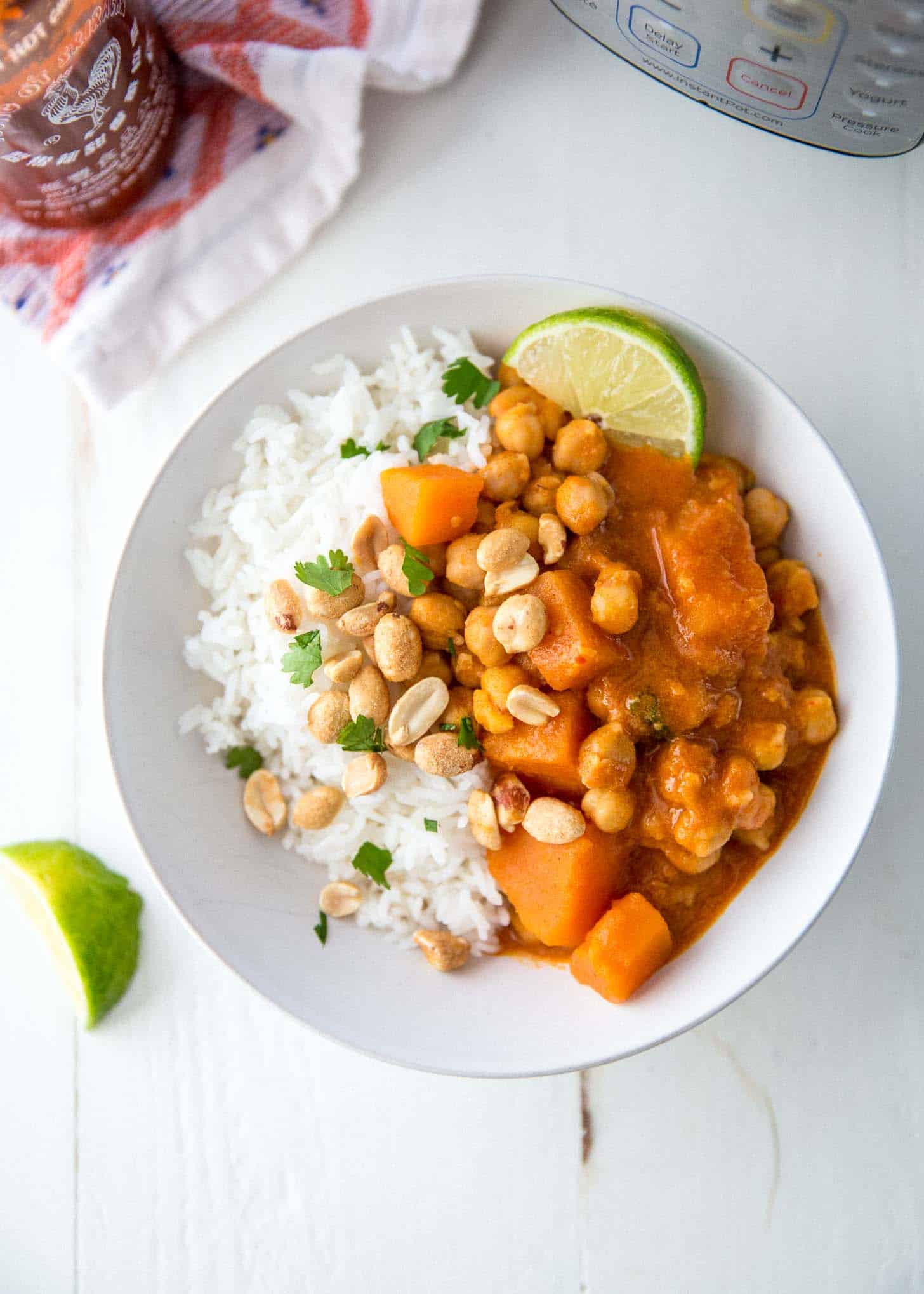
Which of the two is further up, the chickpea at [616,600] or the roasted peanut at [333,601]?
the chickpea at [616,600]

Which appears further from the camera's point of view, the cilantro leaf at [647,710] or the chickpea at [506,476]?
the chickpea at [506,476]

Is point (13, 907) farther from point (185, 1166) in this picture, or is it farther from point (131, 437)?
point (131, 437)

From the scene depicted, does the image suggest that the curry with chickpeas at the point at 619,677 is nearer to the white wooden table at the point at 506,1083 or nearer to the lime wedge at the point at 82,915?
the white wooden table at the point at 506,1083

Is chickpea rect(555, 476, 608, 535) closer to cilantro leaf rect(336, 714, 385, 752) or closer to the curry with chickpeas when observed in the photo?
the curry with chickpeas

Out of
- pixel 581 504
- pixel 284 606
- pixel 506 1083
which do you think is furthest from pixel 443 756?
pixel 506 1083

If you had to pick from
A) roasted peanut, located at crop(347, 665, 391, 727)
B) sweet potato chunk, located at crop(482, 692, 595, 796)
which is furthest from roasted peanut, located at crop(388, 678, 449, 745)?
sweet potato chunk, located at crop(482, 692, 595, 796)

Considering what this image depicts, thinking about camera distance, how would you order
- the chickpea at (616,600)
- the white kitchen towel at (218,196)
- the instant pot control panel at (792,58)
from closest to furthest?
the instant pot control panel at (792,58)
the chickpea at (616,600)
the white kitchen towel at (218,196)

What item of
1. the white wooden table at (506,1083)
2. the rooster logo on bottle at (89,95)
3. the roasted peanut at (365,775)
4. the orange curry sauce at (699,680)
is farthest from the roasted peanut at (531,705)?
the rooster logo on bottle at (89,95)

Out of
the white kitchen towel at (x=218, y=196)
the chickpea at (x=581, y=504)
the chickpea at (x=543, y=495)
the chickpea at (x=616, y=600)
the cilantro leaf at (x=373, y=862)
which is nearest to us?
the chickpea at (x=616, y=600)
